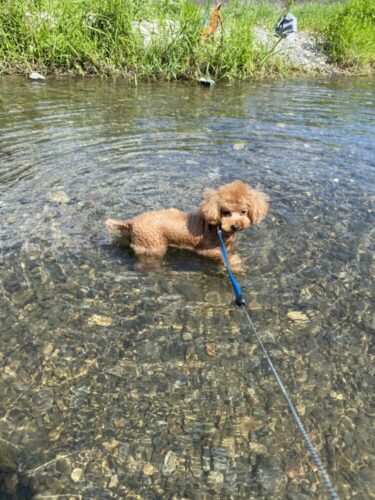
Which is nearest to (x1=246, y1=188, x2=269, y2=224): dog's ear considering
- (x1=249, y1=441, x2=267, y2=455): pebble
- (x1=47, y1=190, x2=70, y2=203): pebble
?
(x1=249, y1=441, x2=267, y2=455): pebble

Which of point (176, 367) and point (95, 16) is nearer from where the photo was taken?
point (176, 367)

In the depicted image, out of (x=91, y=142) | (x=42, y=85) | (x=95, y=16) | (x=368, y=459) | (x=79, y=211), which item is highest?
(x=95, y=16)

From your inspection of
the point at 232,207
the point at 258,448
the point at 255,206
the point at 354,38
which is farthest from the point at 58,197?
the point at 354,38

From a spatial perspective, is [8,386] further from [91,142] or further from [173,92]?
[173,92]

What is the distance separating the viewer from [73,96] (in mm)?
10430

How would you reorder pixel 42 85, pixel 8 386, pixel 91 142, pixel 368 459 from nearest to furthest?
A: pixel 368 459 → pixel 8 386 → pixel 91 142 → pixel 42 85

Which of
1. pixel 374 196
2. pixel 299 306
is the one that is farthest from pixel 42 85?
pixel 299 306

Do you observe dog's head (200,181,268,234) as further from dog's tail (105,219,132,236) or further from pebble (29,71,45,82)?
pebble (29,71,45,82)

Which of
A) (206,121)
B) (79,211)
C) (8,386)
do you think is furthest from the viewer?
(206,121)

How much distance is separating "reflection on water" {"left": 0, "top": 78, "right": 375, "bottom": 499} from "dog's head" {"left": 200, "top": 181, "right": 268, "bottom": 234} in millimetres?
641

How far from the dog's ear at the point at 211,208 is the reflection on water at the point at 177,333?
66 cm

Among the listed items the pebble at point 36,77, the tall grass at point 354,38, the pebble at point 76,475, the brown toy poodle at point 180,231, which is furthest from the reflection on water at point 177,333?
the tall grass at point 354,38

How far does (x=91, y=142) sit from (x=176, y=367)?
217 inches

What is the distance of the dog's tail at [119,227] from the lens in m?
4.45
